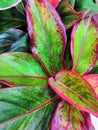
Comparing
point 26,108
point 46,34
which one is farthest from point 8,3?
point 26,108

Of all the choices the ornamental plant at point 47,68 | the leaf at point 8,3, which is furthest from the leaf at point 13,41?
the leaf at point 8,3

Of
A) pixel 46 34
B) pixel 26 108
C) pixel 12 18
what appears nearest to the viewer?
pixel 26 108

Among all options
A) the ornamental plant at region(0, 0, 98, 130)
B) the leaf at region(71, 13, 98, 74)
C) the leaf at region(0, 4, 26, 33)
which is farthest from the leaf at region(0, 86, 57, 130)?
the leaf at region(0, 4, 26, 33)

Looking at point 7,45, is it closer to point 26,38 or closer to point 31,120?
point 26,38

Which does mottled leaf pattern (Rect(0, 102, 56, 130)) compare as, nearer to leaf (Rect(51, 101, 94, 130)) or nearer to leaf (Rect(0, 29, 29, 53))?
leaf (Rect(51, 101, 94, 130))

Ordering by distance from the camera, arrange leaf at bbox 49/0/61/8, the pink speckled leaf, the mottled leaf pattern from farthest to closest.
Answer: leaf at bbox 49/0/61/8, the pink speckled leaf, the mottled leaf pattern

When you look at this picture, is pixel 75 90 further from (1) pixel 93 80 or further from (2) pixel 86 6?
(2) pixel 86 6
